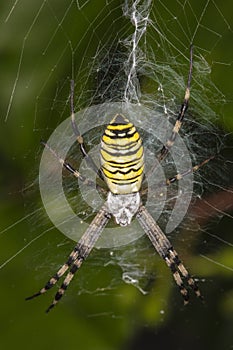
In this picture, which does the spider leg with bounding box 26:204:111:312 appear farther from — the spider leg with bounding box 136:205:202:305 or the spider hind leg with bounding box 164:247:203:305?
the spider hind leg with bounding box 164:247:203:305

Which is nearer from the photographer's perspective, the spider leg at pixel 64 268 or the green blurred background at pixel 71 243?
the green blurred background at pixel 71 243

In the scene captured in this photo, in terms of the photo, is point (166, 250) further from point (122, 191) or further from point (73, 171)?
point (73, 171)

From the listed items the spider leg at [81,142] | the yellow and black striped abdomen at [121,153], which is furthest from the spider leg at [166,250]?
the yellow and black striped abdomen at [121,153]

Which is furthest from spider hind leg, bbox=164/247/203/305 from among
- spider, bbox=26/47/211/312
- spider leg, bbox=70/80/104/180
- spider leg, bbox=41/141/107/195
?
spider leg, bbox=70/80/104/180

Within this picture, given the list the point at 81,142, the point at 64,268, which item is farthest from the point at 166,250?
the point at 81,142

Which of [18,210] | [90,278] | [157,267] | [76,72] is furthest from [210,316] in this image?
[76,72]

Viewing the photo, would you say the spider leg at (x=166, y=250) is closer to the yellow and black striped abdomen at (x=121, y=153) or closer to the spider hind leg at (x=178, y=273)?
the spider hind leg at (x=178, y=273)
